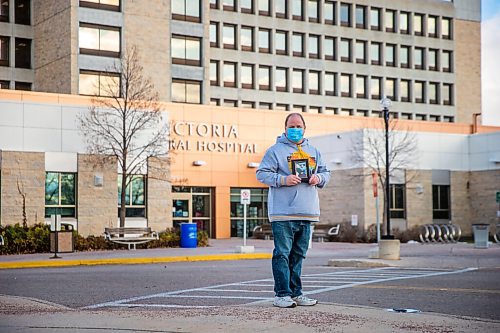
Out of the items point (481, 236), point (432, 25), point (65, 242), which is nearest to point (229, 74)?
point (432, 25)

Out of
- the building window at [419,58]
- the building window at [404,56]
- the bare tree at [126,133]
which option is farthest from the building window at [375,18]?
the bare tree at [126,133]

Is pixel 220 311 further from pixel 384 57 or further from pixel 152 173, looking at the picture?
pixel 384 57

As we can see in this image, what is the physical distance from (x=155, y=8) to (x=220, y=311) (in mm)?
44544

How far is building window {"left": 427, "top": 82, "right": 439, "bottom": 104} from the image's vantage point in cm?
7312

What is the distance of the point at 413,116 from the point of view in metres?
72.1

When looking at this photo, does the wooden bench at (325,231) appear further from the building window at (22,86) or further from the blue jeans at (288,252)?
the blue jeans at (288,252)

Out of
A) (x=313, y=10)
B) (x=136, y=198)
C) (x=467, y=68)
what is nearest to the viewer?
(x=136, y=198)

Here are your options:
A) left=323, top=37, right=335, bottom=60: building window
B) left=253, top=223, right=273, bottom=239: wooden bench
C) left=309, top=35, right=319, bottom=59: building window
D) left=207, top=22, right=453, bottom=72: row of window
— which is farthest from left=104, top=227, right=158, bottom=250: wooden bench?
left=323, top=37, right=335, bottom=60: building window

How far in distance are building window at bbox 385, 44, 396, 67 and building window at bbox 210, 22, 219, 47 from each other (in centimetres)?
1581

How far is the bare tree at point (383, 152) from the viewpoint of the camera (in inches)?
1588

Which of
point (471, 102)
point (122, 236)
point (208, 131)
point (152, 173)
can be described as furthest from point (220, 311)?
point (471, 102)

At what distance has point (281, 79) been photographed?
219 feet

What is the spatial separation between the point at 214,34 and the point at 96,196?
30449mm

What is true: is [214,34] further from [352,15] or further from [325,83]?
[352,15]
